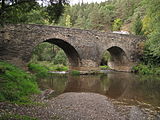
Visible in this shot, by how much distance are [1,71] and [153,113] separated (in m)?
7.20

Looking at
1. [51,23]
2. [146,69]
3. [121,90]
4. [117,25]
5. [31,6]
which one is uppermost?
[117,25]

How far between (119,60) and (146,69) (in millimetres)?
4723

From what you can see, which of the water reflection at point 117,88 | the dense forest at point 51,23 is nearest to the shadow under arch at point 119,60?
the dense forest at point 51,23

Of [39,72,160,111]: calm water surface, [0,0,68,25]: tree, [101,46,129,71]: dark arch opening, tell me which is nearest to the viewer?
[0,0,68,25]: tree

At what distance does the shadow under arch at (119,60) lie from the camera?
23672 mm

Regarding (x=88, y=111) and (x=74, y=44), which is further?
(x=74, y=44)

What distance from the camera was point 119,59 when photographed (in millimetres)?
25547

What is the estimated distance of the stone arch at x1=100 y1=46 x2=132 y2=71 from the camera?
77.5 ft

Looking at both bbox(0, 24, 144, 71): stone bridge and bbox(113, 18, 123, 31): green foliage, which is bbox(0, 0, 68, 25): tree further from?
bbox(113, 18, 123, 31): green foliage

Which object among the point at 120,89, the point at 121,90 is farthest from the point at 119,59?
the point at 121,90

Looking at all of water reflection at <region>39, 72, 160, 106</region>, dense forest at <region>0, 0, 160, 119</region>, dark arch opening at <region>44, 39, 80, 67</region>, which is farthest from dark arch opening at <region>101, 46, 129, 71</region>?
water reflection at <region>39, 72, 160, 106</region>

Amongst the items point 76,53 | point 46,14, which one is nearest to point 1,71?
point 46,14

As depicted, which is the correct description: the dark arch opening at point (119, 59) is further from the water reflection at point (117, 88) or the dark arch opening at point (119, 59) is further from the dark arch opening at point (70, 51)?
the water reflection at point (117, 88)

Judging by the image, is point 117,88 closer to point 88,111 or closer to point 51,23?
point 88,111
